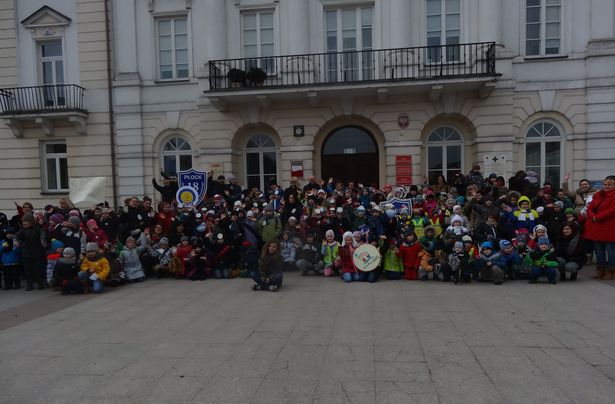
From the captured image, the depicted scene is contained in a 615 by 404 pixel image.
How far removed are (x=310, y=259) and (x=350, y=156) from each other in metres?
7.23

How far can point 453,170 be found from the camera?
623 inches

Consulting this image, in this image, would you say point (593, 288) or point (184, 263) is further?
point (184, 263)

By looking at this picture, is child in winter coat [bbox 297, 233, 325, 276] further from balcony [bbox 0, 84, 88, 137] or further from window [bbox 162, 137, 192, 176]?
balcony [bbox 0, 84, 88, 137]

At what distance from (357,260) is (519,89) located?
986 cm

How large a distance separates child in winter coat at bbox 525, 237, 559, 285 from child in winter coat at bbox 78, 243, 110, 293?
28.9 ft

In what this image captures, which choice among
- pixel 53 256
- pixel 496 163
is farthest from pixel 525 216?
pixel 53 256

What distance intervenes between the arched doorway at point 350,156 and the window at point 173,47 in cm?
638

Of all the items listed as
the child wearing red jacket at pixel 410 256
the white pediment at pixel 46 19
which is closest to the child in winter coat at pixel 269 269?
the child wearing red jacket at pixel 410 256

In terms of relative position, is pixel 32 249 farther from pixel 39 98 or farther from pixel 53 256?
pixel 39 98

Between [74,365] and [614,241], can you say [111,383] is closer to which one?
[74,365]

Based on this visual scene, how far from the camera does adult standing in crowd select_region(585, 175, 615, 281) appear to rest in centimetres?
876

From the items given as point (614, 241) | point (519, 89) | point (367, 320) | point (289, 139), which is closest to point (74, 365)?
point (367, 320)

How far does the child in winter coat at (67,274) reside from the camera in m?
8.96

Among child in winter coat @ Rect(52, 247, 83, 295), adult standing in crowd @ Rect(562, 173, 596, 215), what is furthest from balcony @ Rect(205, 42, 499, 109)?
child in winter coat @ Rect(52, 247, 83, 295)
